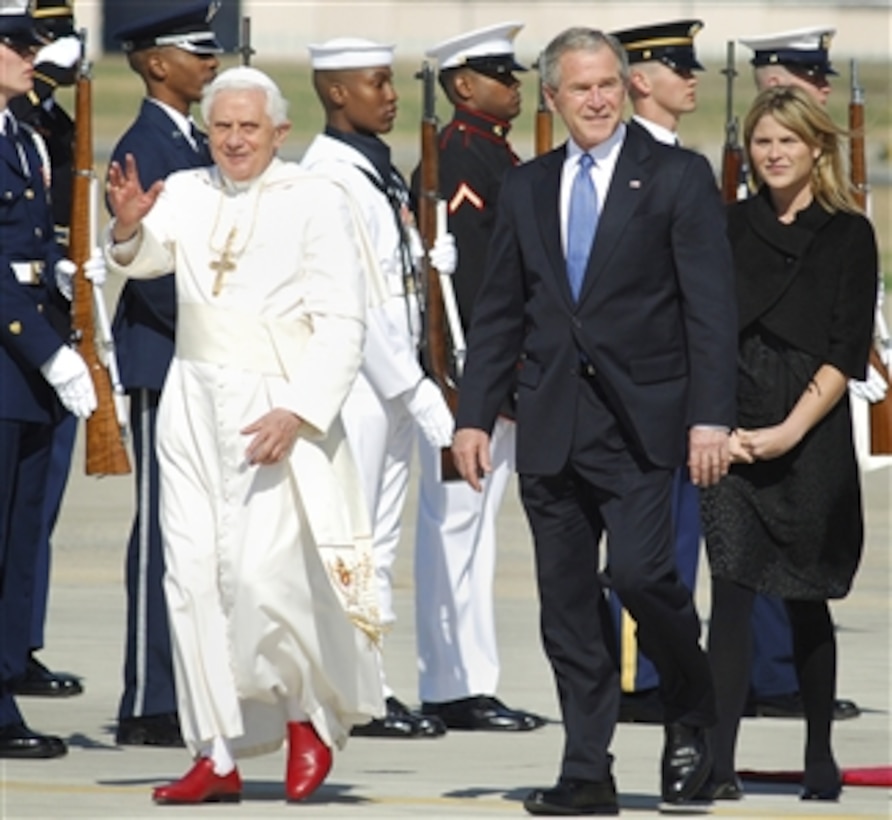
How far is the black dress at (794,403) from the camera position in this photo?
8852 mm

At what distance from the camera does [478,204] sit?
1057cm

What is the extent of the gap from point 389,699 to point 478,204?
147cm

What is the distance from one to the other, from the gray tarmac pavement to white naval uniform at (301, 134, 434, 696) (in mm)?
688

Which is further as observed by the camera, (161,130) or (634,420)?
(161,130)

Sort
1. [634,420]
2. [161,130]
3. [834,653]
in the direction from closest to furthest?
[634,420] → [834,653] → [161,130]

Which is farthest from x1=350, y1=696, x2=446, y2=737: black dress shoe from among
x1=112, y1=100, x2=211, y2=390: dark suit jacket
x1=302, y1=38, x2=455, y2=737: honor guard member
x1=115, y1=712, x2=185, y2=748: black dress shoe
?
x1=112, y1=100, x2=211, y2=390: dark suit jacket

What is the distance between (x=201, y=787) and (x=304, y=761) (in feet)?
0.85

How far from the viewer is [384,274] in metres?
10.2

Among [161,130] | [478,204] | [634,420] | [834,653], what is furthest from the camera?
[478,204]

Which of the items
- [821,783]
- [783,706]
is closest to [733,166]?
[783,706]

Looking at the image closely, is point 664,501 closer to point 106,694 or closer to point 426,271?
point 426,271

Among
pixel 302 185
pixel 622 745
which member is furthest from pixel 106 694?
pixel 302 185

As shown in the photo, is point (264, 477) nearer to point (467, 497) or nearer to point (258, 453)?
point (258, 453)

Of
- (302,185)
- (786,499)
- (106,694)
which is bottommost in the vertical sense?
(106,694)
